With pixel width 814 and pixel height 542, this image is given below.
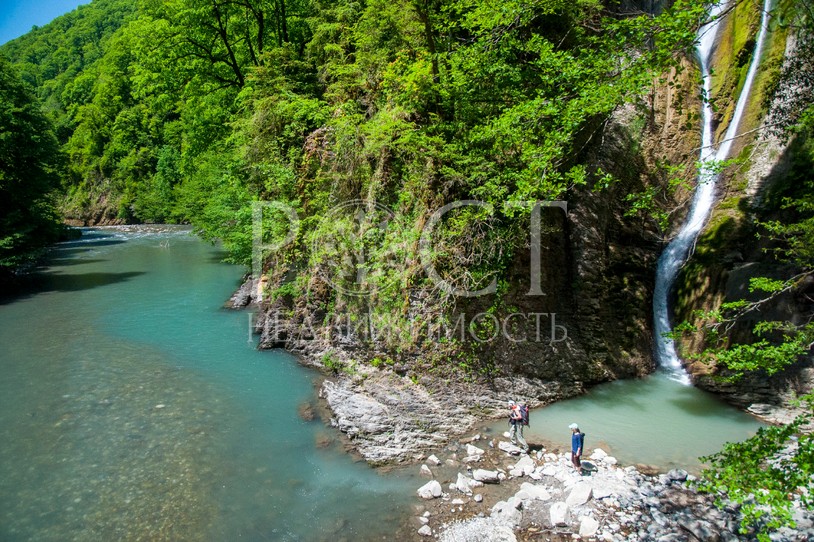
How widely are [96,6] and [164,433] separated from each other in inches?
5199

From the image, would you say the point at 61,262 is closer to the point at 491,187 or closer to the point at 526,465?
the point at 491,187

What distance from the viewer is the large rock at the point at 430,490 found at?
8.56 meters

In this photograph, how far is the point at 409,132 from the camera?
1224 cm

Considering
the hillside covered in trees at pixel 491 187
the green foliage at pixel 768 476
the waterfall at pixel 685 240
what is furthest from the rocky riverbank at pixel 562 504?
the waterfall at pixel 685 240

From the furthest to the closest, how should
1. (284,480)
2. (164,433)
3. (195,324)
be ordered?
(195,324) < (164,433) < (284,480)

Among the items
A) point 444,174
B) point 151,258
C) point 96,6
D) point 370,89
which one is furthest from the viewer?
point 96,6

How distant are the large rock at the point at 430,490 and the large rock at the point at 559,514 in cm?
195

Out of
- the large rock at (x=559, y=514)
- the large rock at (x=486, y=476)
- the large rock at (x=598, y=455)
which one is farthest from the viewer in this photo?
the large rock at (x=598, y=455)

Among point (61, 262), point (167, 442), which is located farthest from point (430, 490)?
point (61, 262)

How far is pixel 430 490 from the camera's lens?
864cm

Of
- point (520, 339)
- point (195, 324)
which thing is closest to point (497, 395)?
point (520, 339)

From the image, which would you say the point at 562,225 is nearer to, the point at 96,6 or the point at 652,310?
the point at 652,310

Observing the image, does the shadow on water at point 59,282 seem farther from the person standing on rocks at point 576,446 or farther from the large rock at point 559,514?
the large rock at point 559,514

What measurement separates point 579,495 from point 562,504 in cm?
42
